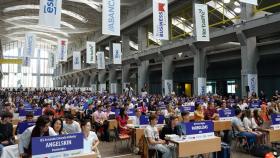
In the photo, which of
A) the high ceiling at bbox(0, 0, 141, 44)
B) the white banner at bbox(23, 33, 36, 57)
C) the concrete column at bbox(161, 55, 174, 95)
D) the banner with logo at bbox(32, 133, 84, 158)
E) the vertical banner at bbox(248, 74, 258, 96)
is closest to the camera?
the banner with logo at bbox(32, 133, 84, 158)

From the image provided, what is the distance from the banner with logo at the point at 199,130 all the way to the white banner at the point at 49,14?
9423mm

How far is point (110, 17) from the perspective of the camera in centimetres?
1530

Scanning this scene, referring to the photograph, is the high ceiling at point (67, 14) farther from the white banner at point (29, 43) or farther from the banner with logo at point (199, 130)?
the banner with logo at point (199, 130)

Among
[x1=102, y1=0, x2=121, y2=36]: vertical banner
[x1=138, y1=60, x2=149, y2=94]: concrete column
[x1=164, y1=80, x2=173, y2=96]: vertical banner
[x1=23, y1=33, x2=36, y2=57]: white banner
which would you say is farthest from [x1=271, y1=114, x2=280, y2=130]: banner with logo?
[x1=23, y1=33, x2=36, y2=57]: white banner

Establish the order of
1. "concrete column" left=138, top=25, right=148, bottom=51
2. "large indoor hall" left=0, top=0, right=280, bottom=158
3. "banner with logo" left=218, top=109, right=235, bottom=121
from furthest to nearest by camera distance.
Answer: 1. "concrete column" left=138, top=25, right=148, bottom=51
2. "banner with logo" left=218, top=109, right=235, bottom=121
3. "large indoor hall" left=0, top=0, right=280, bottom=158

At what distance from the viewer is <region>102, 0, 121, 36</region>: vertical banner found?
49.2 feet

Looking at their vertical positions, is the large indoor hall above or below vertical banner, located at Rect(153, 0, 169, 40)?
below

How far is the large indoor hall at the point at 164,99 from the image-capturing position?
6254mm

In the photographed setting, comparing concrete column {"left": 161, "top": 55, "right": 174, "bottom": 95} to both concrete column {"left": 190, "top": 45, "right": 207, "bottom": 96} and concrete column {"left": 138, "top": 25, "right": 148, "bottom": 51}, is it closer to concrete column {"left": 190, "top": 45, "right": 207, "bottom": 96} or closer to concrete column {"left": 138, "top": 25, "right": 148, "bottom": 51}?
concrete column {"left": 138, "top": 25, "right": 148, "bottom": 51}

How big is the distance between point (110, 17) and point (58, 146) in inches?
455

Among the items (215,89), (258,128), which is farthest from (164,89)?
(258,128)

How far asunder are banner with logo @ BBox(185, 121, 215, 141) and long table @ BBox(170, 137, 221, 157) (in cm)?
12

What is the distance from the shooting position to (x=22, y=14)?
4162 centimetres

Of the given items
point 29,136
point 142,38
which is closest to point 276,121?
point 29,136
